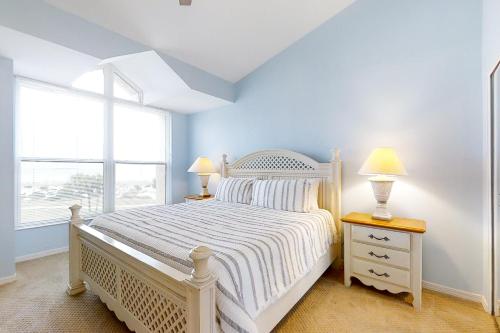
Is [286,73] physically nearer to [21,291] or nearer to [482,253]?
[482,253]

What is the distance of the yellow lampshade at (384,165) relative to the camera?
2.14m

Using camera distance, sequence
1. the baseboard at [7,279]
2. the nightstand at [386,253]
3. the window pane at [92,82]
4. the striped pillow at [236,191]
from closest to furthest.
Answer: the nightstand at [386,253] < the baseboard at [7,279] < the striped pillow at [236,191] < the window pane at [92,82]

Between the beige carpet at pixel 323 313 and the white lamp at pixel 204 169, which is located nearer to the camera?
the beige carpet at pixel 323 313

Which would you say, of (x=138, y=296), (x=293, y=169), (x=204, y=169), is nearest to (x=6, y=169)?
(x=138, y=296)

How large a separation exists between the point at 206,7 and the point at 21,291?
338 cm

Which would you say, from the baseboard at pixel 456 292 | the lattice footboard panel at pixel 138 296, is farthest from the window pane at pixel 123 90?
the baseboard at pixel 456 292

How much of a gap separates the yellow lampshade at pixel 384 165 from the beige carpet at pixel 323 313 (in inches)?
45.7

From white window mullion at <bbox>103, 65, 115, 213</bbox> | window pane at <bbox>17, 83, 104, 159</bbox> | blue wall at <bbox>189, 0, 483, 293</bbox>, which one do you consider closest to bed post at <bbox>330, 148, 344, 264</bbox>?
blue wall at <bbox>189, 0, 483, 293</bbox>

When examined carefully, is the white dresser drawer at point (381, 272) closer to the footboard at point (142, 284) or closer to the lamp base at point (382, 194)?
the lamp base at point (382, 194)

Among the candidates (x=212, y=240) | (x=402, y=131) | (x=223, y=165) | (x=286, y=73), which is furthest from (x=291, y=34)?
(x=212, y=240)

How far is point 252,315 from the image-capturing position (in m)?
1.31

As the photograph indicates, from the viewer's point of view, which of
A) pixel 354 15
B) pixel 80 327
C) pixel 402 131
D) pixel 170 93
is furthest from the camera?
pixel 170 93

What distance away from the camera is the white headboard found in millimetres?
2781

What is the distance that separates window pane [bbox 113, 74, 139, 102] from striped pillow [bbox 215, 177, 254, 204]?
234 cm
